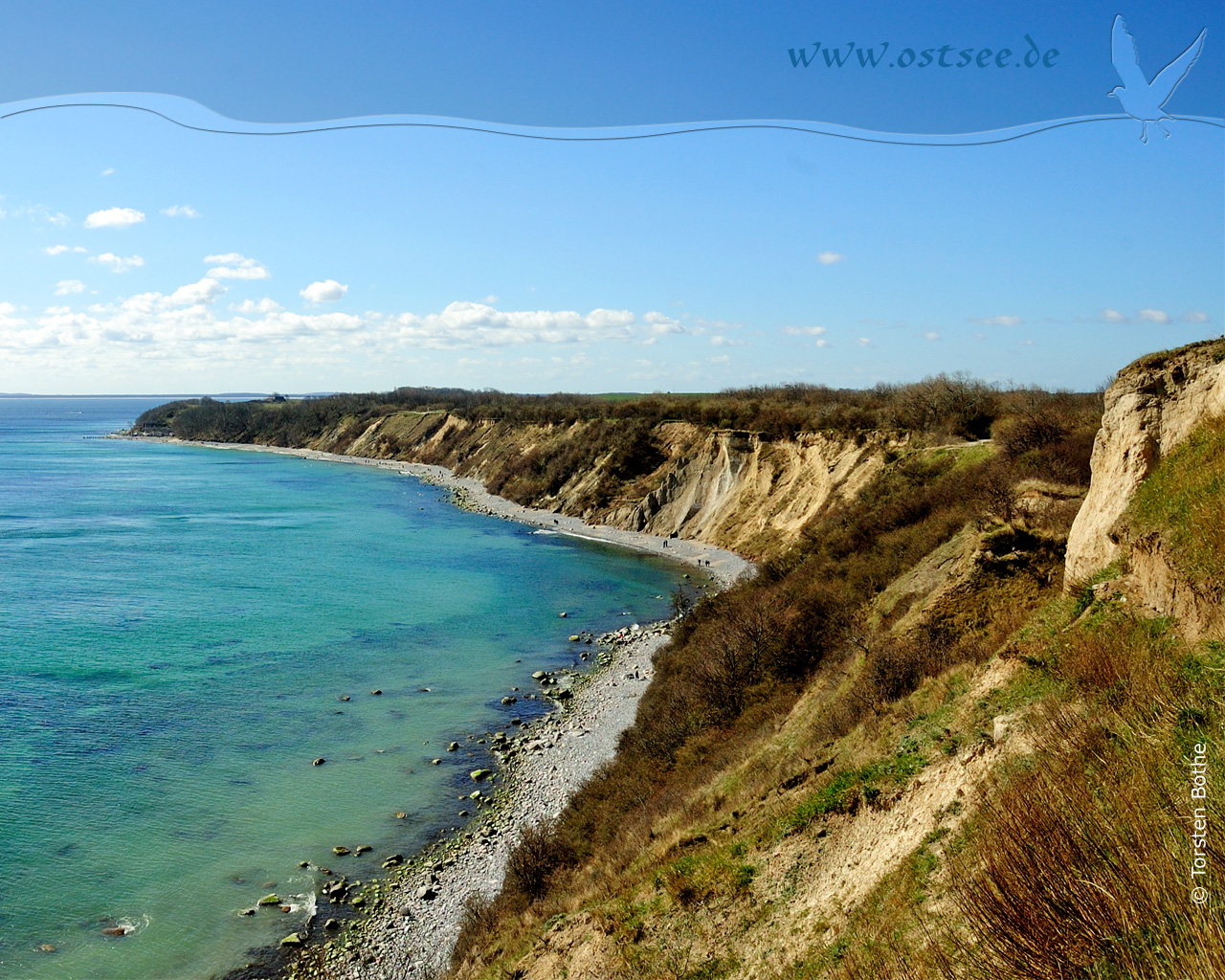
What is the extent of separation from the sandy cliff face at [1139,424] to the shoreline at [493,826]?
12674 millimetres

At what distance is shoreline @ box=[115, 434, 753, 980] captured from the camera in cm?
1405

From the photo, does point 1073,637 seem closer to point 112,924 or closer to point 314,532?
point 112,924

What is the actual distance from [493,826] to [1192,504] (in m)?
15.5

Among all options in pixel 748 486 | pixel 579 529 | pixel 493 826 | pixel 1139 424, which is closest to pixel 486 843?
pixel 493 826

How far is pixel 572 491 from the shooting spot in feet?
217

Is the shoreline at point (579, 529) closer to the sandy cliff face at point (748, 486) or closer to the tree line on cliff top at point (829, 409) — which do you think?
the sandy cliff face at point (748, 486)

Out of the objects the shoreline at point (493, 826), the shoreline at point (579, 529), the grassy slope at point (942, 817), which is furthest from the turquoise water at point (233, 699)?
the grassy slope at point (942, 817)

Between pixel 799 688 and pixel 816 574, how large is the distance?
6209 millimetres

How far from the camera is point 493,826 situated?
1828 centimetres

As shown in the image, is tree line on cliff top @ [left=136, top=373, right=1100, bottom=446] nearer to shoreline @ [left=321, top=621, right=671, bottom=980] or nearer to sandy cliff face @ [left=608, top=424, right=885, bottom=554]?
sandy cliff face @ [left=608, top=424, right=885, bottom=554]

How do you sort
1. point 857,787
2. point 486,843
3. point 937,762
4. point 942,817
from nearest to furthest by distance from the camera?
1. point 942,817
2. point 937,762
3. point 857,787
4. point 486,843

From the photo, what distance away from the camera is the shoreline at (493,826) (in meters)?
14.1

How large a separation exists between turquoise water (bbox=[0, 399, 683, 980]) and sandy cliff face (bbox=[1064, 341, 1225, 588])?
15438mm

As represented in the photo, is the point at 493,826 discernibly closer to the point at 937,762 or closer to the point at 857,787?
the point at 857,787
